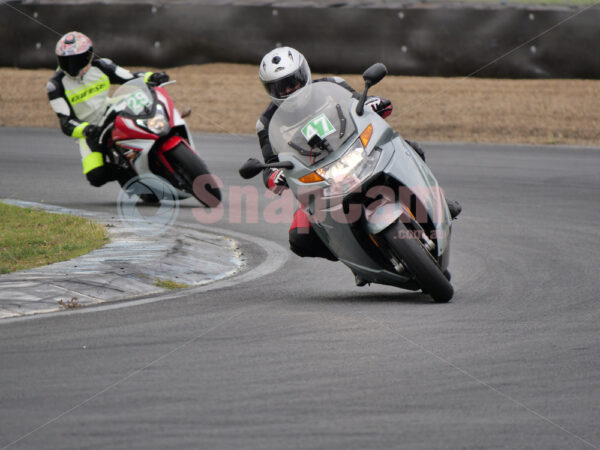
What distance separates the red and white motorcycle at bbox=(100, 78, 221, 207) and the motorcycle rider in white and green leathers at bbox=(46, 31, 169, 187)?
142 millimetres

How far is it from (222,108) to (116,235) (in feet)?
36.7

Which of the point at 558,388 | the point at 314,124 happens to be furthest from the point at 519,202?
the point at 558,388

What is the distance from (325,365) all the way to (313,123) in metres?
1.95

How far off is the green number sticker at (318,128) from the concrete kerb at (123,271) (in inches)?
62.1

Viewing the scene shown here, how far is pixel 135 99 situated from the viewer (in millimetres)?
11359

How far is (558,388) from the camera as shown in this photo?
4797 millimetres

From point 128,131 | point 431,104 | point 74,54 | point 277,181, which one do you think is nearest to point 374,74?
point 277,181

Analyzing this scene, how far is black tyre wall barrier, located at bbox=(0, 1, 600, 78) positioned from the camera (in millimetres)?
18766

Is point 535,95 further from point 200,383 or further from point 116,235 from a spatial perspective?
point 200,383

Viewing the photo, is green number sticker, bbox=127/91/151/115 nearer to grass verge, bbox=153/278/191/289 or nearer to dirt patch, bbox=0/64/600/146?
grass verge, bbox=153/278/191/289

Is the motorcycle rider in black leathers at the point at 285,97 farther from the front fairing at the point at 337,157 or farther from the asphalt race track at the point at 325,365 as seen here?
the asphalt race track at the point at 325,365

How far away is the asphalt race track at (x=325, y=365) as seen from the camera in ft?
13.9

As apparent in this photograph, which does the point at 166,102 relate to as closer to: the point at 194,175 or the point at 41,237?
the point at 194,175

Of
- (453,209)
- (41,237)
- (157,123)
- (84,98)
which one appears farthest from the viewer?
(84,98)
